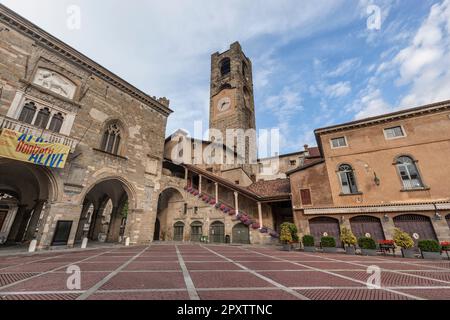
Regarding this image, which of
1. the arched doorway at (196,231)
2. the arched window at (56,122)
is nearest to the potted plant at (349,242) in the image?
the arched doorway at (196,231)

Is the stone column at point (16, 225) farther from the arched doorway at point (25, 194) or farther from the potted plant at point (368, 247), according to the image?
the potted plant at point (368, 247)

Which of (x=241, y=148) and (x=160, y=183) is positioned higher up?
(x=241, y=148)

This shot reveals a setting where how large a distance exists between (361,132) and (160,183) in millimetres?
18053

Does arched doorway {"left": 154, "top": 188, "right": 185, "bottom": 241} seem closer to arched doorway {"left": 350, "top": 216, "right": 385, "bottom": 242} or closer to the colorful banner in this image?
the colorful banner

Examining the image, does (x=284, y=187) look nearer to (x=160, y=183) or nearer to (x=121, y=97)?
(x=160, y=183)

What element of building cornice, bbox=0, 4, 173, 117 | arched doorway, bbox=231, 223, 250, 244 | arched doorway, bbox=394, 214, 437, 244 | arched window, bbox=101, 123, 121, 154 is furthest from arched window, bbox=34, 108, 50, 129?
arched doorway, bbox=394, 214, 437, 244

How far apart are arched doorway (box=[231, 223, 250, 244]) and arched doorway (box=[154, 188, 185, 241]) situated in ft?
20.9

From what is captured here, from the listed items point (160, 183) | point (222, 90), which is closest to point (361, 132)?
point (160, 183)

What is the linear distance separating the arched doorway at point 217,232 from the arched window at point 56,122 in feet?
47.0

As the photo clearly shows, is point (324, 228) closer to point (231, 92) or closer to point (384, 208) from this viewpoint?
point (384, 208)

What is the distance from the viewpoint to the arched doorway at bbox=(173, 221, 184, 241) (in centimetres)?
2011

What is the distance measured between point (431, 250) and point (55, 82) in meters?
24.9
